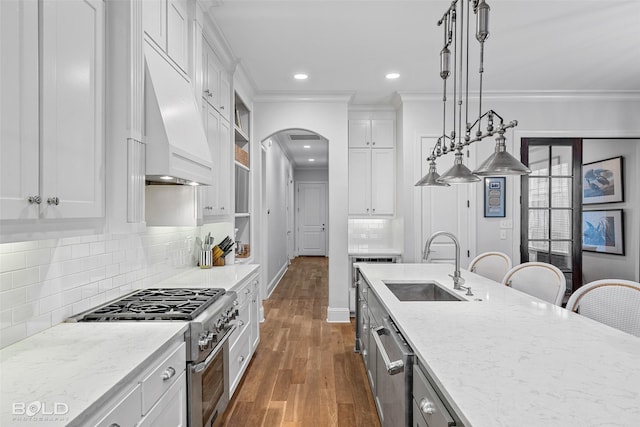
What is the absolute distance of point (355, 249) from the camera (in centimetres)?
484

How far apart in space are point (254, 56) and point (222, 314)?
2.45m

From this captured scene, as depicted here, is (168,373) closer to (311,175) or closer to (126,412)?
(126,412)

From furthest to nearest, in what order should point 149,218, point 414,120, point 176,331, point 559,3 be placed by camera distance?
point 414,120 < point 559,3 < point 149,218 < point 176,331

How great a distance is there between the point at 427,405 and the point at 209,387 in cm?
120

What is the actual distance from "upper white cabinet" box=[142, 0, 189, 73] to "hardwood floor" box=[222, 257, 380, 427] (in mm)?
2242

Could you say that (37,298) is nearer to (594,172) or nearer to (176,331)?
(176,331)

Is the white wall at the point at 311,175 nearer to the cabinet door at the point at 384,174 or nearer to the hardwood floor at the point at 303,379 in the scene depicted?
the cabinet door at the point at 384,174

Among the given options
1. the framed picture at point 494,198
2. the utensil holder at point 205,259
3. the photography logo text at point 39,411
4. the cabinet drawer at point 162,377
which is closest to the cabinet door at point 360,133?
the framed picture at point 494,198

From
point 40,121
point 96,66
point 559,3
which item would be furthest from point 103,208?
point 559,3

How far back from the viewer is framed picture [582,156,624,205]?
481 centimetres

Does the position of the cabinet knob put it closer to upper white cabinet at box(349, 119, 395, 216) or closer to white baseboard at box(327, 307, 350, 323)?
white baseboard at box(327, 307, 350, 323)

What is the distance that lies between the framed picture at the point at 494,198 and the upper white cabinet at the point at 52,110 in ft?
13.5

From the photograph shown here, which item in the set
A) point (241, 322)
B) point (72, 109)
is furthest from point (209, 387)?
point (72, 109)

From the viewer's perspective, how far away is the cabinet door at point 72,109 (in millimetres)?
1110
